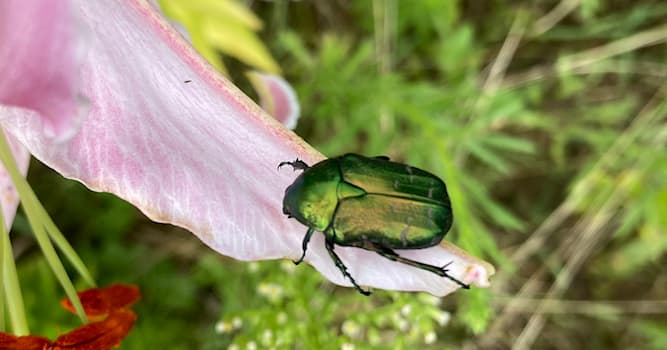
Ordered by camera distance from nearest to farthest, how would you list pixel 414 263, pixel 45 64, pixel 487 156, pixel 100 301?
pixel 45 64 → pixel 414 263 → pixel 100 301 → pixel 487 156

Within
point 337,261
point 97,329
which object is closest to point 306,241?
point 337,261

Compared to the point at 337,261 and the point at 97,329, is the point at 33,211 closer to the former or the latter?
the point at 97,329

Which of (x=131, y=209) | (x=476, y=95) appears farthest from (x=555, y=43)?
(x=131, y=209)

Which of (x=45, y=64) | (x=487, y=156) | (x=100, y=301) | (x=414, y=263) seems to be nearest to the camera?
(x=45, y=64)

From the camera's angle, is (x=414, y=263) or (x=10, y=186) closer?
(x=414, y=263)

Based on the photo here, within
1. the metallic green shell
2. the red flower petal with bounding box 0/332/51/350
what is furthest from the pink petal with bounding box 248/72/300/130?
the red flower petal with bounding box 0/332/51/350

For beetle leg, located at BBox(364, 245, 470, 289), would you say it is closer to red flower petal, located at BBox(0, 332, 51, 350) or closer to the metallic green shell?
the metallic green shell

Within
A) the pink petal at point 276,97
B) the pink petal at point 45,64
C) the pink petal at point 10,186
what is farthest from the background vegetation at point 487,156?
the pink petal at point 45,64
